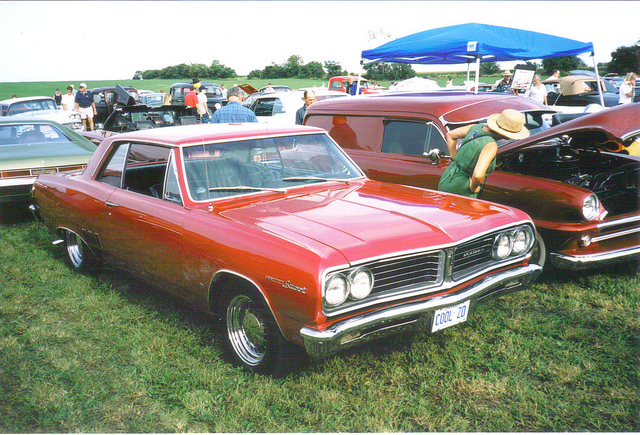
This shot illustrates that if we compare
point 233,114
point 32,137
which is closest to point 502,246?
point 233,114

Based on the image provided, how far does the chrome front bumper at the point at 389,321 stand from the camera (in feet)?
8.79

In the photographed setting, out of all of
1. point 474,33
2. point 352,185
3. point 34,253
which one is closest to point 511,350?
point 352,185

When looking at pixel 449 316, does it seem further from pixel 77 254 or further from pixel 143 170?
pixel 77 254

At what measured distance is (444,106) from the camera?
5.46 meters

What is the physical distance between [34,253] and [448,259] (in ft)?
16.8

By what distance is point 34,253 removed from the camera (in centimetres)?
608

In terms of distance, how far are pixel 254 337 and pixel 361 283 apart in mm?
860

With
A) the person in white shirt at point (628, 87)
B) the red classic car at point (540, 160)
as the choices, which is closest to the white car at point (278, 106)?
the red classic car at point (540, 160)

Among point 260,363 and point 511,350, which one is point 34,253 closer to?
point 260,363

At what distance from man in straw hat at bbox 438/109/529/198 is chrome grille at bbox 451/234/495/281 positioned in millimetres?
920

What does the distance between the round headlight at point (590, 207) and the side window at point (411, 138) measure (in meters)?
1.56

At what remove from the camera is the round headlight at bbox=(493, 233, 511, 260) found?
338 cm

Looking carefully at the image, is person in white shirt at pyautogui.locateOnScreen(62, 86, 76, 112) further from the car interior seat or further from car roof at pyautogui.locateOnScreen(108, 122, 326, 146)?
car roof at pyautogui.locateOnScreen(108, 122, 326, 146)

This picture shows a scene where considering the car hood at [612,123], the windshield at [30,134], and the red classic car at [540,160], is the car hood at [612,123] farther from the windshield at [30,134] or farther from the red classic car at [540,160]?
the windshield at [30,134]
